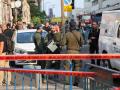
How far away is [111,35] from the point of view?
656 inches

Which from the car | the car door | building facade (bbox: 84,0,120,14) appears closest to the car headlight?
the car

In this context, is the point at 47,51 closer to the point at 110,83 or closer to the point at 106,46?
the point at 106,46

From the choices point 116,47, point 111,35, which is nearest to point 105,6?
point 111,35

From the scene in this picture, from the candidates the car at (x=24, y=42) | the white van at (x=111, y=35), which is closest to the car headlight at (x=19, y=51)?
the car at (x=24, y=42)

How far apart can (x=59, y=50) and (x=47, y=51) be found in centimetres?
40

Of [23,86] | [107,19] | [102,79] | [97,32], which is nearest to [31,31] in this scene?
[97,32]

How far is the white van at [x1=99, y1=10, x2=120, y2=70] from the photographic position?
15719 mm

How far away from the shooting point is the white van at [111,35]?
15.7 metres

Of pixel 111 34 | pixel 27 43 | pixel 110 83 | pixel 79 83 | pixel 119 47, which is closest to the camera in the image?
pixel 110 83

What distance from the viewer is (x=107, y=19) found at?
17312 mm

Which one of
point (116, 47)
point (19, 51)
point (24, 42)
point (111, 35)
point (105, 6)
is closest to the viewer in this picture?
point (116, 47)

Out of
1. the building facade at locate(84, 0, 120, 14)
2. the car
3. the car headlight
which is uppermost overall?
the building facade at locate(84, 0, 120, 14)

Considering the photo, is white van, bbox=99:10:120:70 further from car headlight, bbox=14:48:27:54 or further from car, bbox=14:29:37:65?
car headlight, bbox=14:48:27:54

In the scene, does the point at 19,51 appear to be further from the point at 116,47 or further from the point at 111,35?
the point at 116,47
